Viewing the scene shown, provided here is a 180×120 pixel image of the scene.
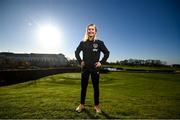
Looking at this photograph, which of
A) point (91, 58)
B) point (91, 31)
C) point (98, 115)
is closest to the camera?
point (98, 115)

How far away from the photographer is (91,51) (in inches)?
207

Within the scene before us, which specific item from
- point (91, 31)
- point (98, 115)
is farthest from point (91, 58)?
point (98, 115)

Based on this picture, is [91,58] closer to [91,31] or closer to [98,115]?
[91,31]

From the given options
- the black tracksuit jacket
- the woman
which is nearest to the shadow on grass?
the woman

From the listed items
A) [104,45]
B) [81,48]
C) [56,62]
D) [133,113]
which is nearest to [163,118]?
[133,113]

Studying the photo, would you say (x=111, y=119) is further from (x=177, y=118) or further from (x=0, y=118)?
(x=0, y=118)

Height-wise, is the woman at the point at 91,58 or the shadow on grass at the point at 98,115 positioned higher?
the woman at the point at 91,58

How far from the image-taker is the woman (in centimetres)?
522

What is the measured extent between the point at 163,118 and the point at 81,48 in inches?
114

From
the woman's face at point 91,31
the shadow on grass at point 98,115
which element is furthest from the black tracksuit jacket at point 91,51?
the shadow on grass at point 98,115

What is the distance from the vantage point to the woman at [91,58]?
5223 mm

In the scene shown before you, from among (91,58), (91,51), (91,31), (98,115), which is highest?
(91,31)

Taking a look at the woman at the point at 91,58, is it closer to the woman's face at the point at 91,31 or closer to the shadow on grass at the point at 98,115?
the woman's face at the point at 91,31

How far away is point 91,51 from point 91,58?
0.67 feet
